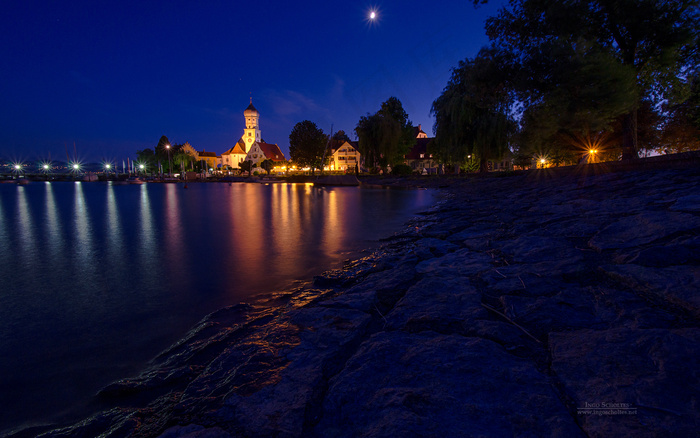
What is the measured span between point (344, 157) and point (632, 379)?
263 ft

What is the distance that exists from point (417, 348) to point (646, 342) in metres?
1.17

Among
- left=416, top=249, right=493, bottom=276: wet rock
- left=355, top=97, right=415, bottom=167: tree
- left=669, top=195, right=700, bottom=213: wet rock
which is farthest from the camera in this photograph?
left=355, top=97, right=415, bottom=167: tree

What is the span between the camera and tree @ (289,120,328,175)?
65688mm

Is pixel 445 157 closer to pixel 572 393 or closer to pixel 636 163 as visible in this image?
pixel 636 163

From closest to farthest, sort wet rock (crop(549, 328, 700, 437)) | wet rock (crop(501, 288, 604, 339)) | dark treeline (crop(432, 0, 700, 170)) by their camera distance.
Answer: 1. wet rock (crop(549, 328, 700, 437))
2. wet rock (crop(501, 288, 604, 339))
3. dark treeline (crop(432, 0, 700, 170))

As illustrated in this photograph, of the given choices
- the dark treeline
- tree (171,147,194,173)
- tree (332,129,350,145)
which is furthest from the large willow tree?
tree (171,147,194,173)

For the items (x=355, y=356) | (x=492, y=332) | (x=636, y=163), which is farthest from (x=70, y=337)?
(x=636, y=163)

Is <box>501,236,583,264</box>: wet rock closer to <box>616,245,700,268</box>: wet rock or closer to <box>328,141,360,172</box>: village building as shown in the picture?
<box>616,245,700,268</box>: wet rock

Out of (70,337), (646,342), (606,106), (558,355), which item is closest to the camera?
(646,342)

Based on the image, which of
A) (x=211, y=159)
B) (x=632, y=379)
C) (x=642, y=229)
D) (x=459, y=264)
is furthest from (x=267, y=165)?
(x=632, y=379)

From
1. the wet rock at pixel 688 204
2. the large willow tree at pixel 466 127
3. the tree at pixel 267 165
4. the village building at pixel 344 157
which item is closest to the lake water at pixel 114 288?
the wet rock at pixel 688 204

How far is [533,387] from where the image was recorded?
1.46 meters

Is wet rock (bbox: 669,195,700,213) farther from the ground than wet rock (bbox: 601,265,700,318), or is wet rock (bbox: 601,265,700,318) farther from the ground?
wet rock (bbox: 669,195,700,213)

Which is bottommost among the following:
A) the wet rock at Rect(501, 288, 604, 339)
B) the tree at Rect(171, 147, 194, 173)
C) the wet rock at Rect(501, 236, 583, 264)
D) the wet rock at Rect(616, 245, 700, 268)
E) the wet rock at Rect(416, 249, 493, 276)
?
the wet rock at Rect(416, 249, 493, 276)
